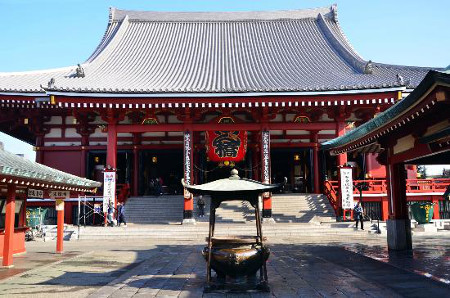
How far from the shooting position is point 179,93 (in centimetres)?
2045

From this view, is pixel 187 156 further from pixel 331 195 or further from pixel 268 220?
pixel 331 195

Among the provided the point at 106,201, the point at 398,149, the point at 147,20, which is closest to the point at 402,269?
the point at 398,149

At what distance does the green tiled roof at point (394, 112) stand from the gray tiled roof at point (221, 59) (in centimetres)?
744

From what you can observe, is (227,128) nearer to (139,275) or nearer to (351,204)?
(351,204)

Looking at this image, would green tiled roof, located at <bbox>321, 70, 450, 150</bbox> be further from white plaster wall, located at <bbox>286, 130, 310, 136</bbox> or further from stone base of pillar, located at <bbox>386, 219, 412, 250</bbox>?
white plaster wall, located at <bbox>286, 130, 310, 136</bbox>

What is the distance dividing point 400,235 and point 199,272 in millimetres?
6828

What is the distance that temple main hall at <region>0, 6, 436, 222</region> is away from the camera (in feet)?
68.1

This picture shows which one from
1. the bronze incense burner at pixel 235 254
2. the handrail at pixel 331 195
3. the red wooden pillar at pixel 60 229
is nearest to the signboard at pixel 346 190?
the handrail at pixel 331 195

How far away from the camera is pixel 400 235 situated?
512 inches

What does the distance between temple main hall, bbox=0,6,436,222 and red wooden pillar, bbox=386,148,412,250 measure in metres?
7.70

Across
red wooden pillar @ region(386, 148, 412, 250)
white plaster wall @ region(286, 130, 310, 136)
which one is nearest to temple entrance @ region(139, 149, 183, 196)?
white plaster wall @ region(286, 130, 310, 136)

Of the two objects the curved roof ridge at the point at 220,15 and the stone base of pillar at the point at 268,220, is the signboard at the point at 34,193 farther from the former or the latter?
the curved roof ridge at the point at 220,15

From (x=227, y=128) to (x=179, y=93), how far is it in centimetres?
337

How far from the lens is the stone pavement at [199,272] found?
7816 mm
